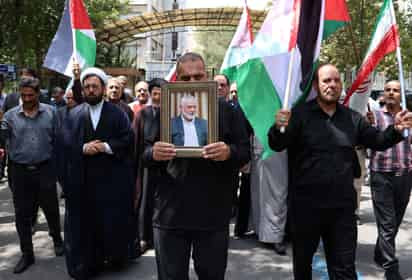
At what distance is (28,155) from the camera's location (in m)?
5.28

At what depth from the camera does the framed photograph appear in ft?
9.46

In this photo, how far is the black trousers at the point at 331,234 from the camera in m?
3.54

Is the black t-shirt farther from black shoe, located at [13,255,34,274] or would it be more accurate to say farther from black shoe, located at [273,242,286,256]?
black shoe, located at [13,255,34,274]

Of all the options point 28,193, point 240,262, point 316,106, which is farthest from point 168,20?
point 316,106

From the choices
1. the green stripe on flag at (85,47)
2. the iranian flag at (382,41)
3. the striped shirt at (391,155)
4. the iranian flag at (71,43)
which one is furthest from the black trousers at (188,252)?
the green stripe on flag at (85,47)

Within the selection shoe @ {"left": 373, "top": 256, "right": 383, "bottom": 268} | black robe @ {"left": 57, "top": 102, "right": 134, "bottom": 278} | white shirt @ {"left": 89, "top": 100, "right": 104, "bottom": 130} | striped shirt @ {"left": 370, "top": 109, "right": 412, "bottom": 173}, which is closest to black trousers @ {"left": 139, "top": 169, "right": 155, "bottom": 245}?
black robe @ {"left": 57, "top": 102, "right": 134, "bottom": 278}

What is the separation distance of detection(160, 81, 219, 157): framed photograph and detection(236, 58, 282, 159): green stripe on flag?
1205mm

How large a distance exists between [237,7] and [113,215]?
1586 cm

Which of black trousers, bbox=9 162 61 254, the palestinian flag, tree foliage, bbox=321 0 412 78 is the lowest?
black trousers, bbox=9 162 61 254

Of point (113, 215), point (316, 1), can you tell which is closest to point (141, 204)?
point (113, 215)

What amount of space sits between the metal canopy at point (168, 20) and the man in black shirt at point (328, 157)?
1543cm

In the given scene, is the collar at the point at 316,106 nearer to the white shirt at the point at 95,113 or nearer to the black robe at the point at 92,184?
the black robe at the point at 92,184

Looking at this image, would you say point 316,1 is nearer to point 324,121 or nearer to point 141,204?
point 324,121

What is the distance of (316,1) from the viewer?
13.8ft
